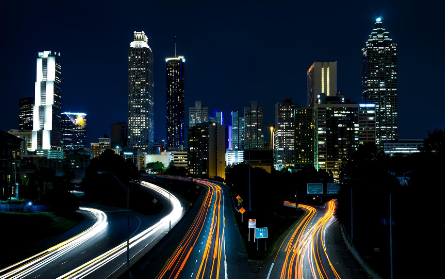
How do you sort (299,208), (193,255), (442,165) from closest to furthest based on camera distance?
(193,255), (442,165), (299,208)

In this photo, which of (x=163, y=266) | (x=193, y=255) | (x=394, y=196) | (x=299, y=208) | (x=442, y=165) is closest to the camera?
(x=163, y=266)

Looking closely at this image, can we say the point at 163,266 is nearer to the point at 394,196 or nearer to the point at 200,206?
the point at 394,196

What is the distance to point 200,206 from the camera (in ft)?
278

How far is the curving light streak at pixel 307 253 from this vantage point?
113 ft

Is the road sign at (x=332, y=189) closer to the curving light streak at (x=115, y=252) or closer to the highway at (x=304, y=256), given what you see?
the highway at (x=304, y=256)

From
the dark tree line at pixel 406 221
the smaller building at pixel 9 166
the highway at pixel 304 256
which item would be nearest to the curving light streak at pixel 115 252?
the highway at pixel 304 256

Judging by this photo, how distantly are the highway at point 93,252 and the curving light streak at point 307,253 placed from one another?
1591cm

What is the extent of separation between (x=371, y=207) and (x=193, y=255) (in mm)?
31782

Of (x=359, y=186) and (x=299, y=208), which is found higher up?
(x=359, y=186)

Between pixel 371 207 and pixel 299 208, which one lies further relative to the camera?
pixel 299 208

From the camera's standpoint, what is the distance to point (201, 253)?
1638 inches

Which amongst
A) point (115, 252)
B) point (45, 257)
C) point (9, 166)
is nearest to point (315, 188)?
point (115, 252)

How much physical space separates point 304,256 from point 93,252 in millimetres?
22998

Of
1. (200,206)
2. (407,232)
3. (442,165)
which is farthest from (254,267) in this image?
(200,206)
